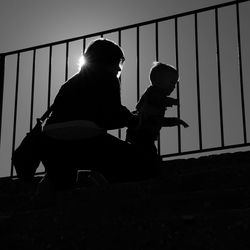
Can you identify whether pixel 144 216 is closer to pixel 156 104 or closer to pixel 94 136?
pixel 94 136

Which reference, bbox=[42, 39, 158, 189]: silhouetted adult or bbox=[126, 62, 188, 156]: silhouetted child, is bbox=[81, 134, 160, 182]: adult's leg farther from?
bbox=[126, 62, 188, 156]: silhouetted child

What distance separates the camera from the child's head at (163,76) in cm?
489

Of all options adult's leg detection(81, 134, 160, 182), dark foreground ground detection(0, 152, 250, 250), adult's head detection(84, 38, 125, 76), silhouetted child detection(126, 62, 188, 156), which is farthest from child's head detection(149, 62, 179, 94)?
dark foreground ground detection(0, 152, 250, 250)

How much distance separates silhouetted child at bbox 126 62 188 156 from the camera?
4.52 meters

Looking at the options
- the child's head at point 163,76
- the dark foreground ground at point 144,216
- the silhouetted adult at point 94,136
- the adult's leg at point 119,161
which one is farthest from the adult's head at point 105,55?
the child's head at point 163,76

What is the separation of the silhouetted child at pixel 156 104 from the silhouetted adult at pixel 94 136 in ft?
2.66

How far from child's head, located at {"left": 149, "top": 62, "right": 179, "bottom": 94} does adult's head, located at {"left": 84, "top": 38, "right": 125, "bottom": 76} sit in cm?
114

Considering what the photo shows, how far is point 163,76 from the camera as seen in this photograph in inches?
193

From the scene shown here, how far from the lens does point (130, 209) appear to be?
10.4 ft

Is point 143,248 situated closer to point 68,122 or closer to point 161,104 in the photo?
point 68,122

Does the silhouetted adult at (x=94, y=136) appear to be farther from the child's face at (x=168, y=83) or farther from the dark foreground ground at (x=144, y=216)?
the child's face at (x=168, y=83)

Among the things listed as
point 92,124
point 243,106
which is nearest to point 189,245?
point 92,124

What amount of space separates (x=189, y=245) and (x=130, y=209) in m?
0.49

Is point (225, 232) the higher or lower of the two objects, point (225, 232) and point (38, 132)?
the lower
